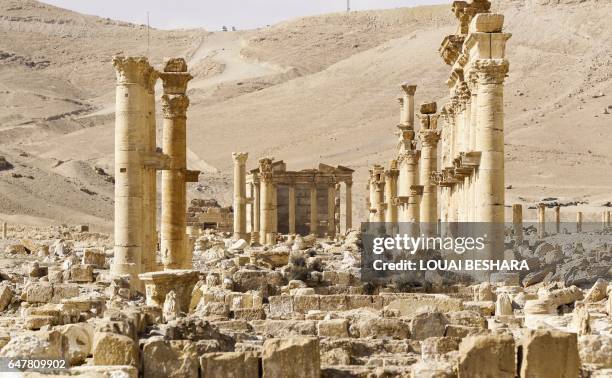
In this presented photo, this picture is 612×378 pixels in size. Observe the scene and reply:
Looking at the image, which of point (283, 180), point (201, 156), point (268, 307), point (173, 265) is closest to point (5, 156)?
point (283, 180)

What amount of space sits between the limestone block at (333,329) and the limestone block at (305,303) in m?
4.27

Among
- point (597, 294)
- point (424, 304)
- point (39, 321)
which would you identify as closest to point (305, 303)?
point (424, 304)

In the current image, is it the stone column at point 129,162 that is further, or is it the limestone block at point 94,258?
the limestone block at point 94,258

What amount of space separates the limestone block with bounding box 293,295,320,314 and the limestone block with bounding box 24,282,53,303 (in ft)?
15.2

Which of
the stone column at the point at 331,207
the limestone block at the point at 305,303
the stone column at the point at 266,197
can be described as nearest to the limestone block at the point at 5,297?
the limestone block at the point at 305,303

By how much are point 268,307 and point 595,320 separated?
16.0ft

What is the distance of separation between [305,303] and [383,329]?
15.4ft

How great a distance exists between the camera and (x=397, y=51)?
13700cm

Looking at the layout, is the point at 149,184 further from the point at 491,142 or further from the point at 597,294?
the point at 597,294

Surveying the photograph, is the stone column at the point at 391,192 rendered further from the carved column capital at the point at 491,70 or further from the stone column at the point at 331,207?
the stone column at the point at 331,207

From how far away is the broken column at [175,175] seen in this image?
82.7ft

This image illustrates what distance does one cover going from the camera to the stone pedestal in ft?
59.3

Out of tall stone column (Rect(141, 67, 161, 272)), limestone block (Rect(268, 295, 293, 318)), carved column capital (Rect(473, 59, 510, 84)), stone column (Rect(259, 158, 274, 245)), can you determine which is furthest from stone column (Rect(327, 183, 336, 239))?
limestone block (Rect(268, 295, 293, 318))

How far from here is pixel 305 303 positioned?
674 inches
